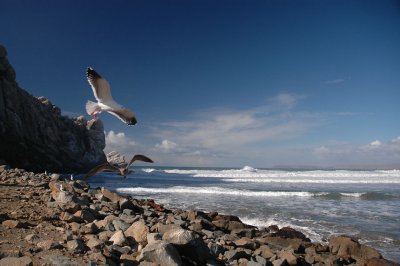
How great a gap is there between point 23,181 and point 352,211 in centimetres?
1456

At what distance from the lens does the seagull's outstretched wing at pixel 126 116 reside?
5.91 m

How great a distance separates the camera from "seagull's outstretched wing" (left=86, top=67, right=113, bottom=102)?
5645 millimetres

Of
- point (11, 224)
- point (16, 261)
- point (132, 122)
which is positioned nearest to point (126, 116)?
point (132, 122)

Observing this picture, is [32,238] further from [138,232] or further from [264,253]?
[264,253]

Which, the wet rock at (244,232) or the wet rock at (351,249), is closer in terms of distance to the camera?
the wet rock at (351,249)

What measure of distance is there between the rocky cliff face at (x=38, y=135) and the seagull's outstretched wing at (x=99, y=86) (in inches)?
1129

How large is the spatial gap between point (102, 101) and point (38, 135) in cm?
4699

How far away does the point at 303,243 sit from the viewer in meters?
9.45

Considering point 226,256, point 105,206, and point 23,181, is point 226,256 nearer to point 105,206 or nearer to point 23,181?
point 105,206

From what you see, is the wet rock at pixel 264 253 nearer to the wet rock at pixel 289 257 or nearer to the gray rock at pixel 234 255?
the wet rock at pixel 289 257

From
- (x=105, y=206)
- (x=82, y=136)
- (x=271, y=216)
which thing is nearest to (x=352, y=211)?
(x=271, y=216)

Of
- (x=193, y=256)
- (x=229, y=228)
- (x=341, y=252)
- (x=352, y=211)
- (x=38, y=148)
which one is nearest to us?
(x=193, y=256)

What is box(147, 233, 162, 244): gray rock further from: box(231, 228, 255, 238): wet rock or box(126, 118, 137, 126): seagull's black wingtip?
box(231, 228, 255, 238): wet rock

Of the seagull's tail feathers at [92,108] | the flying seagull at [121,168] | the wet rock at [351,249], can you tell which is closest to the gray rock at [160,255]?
the flying seagull at [121,168]
